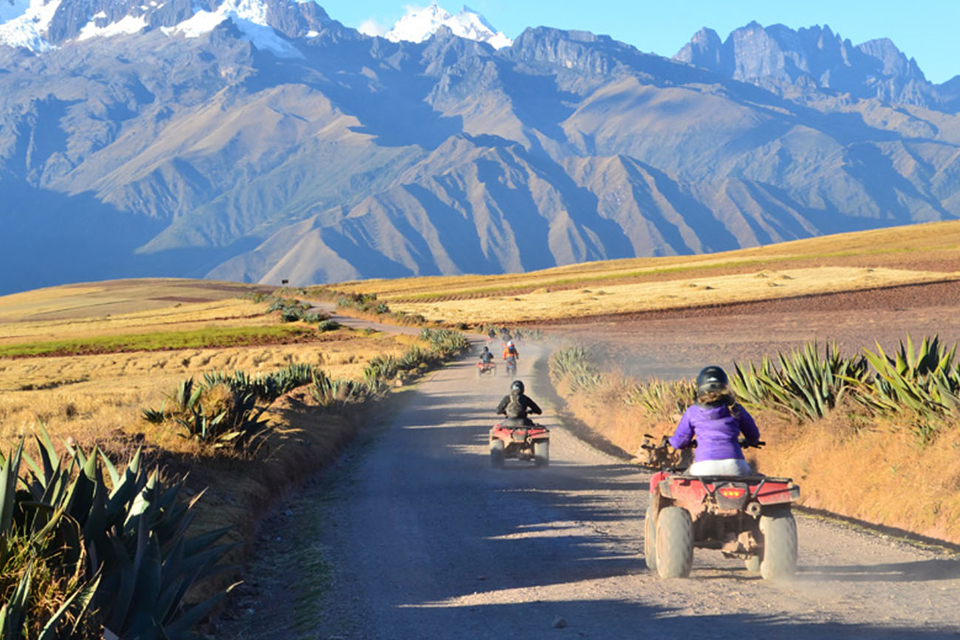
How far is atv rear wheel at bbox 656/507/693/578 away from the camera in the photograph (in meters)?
8.09

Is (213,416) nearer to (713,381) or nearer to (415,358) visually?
(713,381)

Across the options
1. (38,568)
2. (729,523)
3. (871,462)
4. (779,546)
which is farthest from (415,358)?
(38,568)

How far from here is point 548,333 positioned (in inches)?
2399

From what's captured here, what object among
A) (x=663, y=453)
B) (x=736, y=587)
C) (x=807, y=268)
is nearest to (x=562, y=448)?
(x=663, y=453)

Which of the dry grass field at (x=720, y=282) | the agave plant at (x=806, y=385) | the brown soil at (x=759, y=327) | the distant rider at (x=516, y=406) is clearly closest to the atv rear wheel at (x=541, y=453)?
the distant rider at (x=516, y=406)

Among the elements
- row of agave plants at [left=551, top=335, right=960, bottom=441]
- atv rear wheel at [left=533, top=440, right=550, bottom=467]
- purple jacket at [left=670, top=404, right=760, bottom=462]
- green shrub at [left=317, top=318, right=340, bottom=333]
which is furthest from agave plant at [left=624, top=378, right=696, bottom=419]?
green shrub at [left=317, top=318, right=340, bottom=333]

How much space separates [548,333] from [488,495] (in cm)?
4756

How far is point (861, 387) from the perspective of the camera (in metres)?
14.0

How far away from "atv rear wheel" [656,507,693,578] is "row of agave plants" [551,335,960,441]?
474cm

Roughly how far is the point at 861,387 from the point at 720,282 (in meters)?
73.9

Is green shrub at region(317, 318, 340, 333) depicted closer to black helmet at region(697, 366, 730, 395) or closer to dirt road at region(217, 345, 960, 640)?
dirt road at region(217, 345, 960, 640)

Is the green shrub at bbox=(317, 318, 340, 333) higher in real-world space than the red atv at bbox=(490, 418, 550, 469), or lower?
higher

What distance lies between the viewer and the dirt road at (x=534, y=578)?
6879mm

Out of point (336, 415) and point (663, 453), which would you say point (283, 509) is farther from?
point (336, 415)
